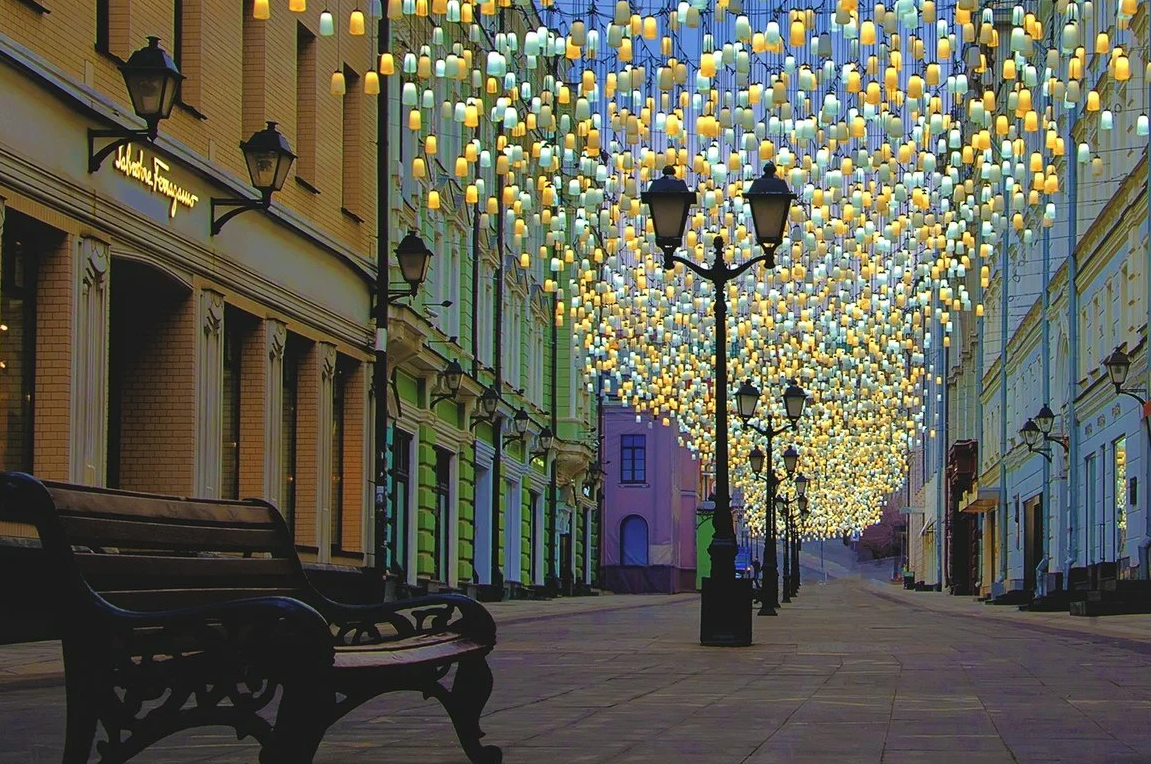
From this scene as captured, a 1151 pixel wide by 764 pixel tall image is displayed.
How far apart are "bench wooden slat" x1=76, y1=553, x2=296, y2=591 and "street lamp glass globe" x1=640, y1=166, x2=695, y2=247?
10.4 m

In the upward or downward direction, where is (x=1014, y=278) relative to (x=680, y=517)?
upward

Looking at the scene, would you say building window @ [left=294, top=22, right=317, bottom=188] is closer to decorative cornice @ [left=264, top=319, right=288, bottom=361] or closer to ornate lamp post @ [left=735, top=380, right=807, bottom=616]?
decorative cornice @ [left=264, top=319, right=288, bottom=361]

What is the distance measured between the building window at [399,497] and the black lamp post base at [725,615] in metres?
14.3

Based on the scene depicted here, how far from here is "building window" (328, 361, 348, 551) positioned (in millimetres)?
29500

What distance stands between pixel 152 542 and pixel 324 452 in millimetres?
21876

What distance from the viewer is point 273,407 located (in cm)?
2555

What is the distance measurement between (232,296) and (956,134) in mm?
9298

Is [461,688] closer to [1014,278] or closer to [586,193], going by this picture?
[586,193]

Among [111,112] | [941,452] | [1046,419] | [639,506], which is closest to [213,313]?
[111,112]

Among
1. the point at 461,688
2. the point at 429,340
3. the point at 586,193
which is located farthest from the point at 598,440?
the point at 461,688

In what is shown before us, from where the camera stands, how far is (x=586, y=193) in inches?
992

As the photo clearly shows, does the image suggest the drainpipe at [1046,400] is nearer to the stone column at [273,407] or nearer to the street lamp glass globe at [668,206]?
the stone column at [273,407]

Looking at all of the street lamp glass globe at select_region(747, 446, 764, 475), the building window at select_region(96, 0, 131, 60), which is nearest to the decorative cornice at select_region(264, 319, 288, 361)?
the building window at select_region(96, 0, 131, 60)

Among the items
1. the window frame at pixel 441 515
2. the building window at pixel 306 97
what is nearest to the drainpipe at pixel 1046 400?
the window frame at pixel 441 515
